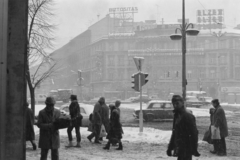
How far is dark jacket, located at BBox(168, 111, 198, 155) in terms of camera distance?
5.30 m

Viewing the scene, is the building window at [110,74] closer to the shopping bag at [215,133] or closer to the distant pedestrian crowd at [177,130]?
the distant pedestrian crowd at [177,130]

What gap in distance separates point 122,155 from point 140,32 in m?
70.0

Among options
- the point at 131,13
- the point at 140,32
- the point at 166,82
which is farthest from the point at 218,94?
the point at 131,13

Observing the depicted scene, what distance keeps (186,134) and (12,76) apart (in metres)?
2.94

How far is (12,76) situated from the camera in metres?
3.28

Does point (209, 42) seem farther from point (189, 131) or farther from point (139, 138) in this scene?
point (189, 131)

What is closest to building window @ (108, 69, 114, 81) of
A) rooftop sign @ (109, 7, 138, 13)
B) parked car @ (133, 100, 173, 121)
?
rooftop sign @ (109, 7, 138, 13)

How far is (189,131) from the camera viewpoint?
5305mm

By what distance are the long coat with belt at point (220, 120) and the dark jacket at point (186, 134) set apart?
4738 millimetres

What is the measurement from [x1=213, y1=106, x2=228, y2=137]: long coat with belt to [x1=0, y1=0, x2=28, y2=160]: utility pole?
739 cm

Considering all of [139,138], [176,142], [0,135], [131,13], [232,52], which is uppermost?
[131,13]

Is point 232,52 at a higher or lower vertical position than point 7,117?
higher

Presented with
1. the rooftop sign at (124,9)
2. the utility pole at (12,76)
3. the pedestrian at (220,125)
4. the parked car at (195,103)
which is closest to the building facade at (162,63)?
the rooftop sign at (124,9)

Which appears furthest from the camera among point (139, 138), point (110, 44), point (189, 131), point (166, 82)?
point (110, 44)
